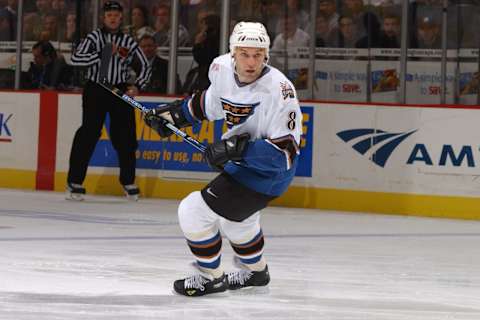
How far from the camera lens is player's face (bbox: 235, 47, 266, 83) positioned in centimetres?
468

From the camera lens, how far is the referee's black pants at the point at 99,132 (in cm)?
929

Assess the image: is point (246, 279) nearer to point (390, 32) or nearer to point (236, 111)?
point (236, 111)

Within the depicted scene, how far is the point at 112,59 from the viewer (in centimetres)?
929

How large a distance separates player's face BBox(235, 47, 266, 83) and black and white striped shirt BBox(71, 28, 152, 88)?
177 inches

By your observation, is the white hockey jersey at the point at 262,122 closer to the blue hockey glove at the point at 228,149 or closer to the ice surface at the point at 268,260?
the blue hockey glove at the point at 228,149

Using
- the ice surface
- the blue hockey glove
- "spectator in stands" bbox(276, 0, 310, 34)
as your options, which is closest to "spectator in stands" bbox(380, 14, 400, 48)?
"spectator in stands" bbox(276, 0, 310, 34)

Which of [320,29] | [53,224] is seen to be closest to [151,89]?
[320,29]

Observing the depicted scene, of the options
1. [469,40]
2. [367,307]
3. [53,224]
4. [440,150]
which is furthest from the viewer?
[469,40]

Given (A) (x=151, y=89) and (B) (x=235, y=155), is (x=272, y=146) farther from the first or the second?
(A) (x=151, y=89)

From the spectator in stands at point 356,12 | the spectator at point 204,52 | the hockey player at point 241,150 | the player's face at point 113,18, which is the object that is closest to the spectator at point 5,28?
the spectator at point 204,52

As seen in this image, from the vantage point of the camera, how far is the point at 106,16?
922 centimetres

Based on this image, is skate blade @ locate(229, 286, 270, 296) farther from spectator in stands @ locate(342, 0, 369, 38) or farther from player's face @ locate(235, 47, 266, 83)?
spectator in stands @ locate(342, 0, 369, 38)

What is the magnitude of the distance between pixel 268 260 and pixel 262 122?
57.7 inches

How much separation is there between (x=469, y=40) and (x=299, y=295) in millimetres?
5056
